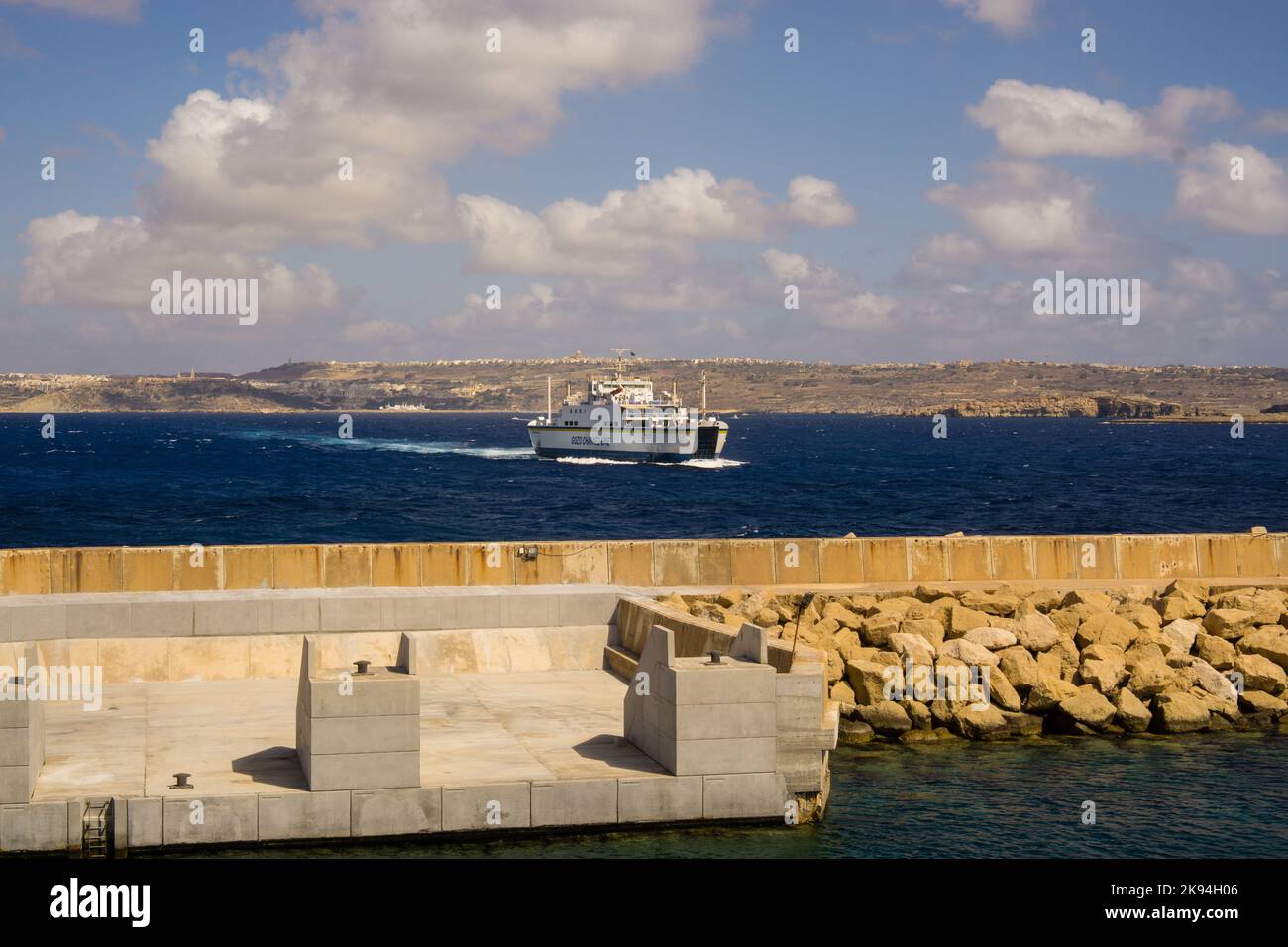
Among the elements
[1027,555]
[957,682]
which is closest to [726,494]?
[1027,555]

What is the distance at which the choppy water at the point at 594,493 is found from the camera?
67500mm

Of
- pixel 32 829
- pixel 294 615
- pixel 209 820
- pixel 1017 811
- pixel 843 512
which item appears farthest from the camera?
pixel 843 512

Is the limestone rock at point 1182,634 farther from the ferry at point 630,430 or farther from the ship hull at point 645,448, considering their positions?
the ship hull at point 645,448

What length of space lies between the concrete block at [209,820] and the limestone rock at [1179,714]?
41.2ft

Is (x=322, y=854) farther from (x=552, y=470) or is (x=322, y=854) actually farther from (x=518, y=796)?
(x=552, y=470)

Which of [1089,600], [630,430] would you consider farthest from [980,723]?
[630,430]

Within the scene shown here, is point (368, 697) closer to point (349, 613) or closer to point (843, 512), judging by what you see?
point (349, 613)

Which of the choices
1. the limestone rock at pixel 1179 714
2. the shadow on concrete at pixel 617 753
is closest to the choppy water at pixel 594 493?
the limestone rock at pixel 1179 714

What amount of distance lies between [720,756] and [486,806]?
7.19 feet

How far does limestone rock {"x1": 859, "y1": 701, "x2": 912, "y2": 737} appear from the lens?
18750 mm

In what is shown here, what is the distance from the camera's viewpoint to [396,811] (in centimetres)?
1266

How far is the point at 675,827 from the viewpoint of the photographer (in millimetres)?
13250
